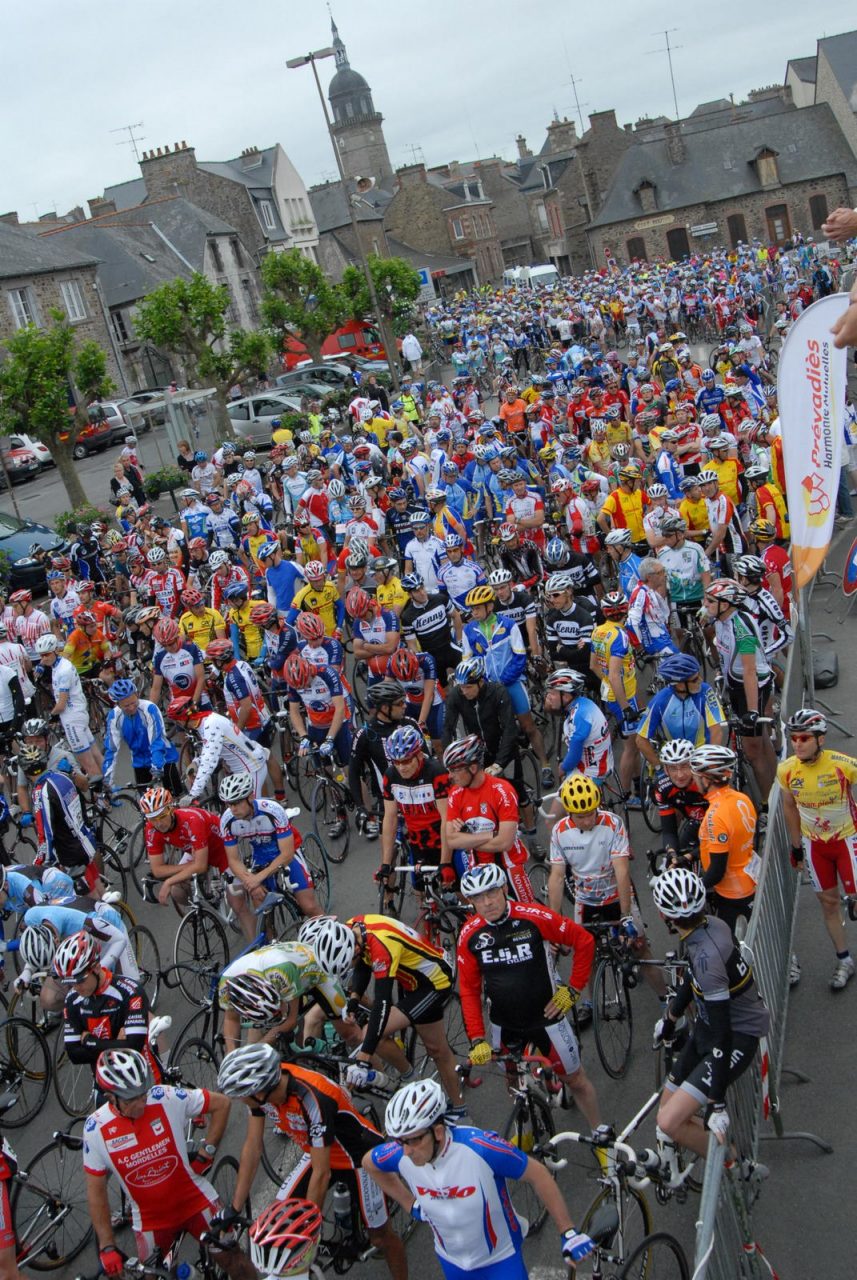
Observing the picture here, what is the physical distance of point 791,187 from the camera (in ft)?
252

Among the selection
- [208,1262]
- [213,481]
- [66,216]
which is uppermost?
[66,216]

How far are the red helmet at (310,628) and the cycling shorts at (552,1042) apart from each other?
210 inches

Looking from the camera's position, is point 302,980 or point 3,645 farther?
point 3,645

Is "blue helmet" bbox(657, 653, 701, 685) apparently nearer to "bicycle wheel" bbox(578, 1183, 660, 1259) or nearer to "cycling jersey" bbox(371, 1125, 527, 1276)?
"bicycle wheel" bbox(578, 1183, 660, 1259)

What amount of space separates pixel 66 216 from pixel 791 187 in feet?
149

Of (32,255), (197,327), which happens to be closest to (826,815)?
(197,327)

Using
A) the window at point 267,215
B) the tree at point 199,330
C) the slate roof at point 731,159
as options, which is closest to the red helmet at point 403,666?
the tree at point 199,330

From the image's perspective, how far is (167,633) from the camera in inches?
474

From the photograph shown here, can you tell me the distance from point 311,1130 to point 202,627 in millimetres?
8400

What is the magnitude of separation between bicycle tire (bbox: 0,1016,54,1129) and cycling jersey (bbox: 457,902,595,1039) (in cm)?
378

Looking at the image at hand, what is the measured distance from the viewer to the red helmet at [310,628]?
10992 millimetres

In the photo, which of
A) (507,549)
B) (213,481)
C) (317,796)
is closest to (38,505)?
(213,481)

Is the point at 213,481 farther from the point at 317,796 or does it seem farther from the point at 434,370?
the point at 434,370

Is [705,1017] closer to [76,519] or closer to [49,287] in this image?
[76,519]
